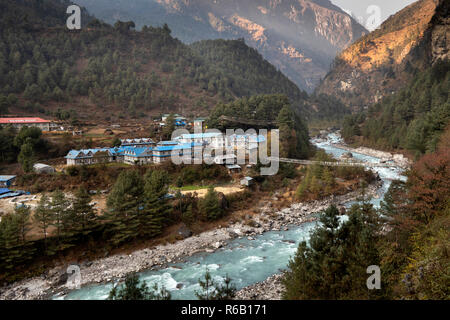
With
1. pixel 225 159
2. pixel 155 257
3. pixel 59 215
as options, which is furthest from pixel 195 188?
pixel 59 215

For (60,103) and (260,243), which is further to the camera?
(60,103)

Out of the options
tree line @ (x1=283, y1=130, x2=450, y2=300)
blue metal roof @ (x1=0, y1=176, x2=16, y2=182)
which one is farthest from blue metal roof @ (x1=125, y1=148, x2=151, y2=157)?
tree line @ (x1=283, y1=130, x2=450, y2=300)

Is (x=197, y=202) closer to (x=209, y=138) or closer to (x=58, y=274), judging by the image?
(x=58, y=274)

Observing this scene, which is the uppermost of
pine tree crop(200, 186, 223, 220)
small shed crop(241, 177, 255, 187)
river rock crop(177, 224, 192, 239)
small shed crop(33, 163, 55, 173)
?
small shed crop(33, 163, 55, 173)

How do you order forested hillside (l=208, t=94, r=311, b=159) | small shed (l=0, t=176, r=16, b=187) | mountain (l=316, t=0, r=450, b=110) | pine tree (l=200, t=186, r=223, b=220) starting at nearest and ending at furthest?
pine tree (l=200, t=186, r=223, b=220)
small shed (l=0, t=176, r=16, b=187)
forested hillside (l=208, t=94, r=311, b=159)
mountain (l=316, t=0, r=450, b=110)

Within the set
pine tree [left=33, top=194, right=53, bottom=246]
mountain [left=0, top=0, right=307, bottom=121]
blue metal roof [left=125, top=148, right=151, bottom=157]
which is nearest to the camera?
pine tree [left=33, top=194, right=53, bottom=246]

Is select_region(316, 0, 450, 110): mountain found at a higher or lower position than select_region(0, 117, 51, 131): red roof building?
higher

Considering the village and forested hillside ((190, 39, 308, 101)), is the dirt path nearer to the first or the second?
the village
